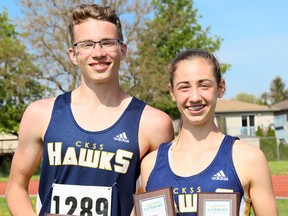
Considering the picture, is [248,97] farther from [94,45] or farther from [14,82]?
[94,45]

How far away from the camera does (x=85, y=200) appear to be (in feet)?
10.9

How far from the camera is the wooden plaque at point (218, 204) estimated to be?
282 cm

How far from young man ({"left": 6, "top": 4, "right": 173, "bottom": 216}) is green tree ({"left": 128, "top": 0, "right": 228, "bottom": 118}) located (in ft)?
86.7

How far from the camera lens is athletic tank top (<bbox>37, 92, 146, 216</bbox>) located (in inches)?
133

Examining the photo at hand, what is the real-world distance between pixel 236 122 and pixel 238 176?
215 feet

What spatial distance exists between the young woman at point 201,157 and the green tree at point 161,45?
2671 cm

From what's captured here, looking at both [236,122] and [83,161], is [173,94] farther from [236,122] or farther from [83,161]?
[236,122]

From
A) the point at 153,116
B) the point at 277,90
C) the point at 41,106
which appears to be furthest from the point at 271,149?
the point at 277,90

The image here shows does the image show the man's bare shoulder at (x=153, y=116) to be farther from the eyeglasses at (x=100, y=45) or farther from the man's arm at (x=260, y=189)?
the man's arm at (x=260, y=189)

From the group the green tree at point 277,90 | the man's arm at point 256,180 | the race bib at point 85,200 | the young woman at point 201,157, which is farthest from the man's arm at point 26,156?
the green tree at point 277,90

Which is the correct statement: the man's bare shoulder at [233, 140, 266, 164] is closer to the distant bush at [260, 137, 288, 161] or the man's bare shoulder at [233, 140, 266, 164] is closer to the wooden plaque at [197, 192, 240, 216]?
the wooden plaque at [197, 192, 240, 216]

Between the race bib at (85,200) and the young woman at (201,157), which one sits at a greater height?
the young woman at (201,157)

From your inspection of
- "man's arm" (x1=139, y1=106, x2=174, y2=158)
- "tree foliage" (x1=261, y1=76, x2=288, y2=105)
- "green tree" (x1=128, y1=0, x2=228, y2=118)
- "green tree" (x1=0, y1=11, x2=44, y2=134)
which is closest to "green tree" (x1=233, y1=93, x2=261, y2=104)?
"tree foliage" (x1=261, y1=76, x2=288, y2=105)

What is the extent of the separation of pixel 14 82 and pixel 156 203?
33.2 meters
